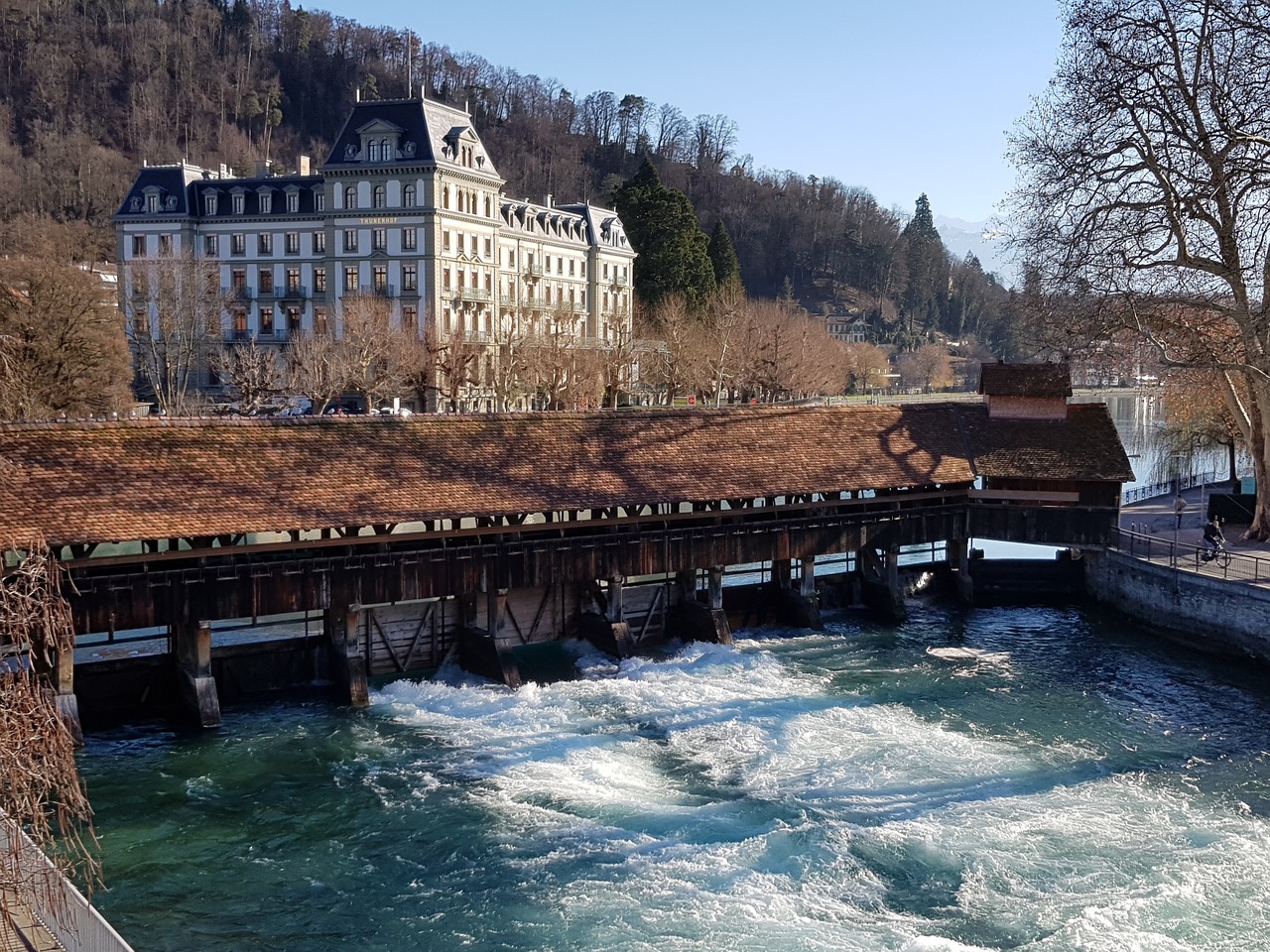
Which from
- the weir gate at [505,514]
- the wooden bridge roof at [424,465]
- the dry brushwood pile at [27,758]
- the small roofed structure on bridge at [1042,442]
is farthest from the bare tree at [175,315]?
the dry brushwood pile at [27,758]

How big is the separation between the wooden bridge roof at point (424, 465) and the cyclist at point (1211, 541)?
8.93 feet

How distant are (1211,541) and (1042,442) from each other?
5.19 metres

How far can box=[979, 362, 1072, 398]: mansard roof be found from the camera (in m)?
34.9

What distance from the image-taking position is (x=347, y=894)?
15781mm

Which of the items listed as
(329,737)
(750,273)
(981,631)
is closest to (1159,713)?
(981,631)

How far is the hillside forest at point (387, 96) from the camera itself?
399ft

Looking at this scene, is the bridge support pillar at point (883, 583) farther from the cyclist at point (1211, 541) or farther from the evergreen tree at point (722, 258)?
the evergreen tree at point (722, 258)

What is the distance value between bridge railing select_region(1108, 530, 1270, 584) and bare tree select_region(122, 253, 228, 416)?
33988mm

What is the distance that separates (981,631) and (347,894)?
1887 cm

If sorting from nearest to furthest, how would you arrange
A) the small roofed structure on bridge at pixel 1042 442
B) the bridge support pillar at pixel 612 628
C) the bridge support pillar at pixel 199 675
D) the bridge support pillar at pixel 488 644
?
the bridge support pillar at pixel 199 675 → the bridge support pillar at pixel 488 644 → the bridge support pillar at pixel 612 628 → the small roofed structure on bridge at pixel 1042 442

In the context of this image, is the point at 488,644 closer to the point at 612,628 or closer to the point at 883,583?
the point at 612,628

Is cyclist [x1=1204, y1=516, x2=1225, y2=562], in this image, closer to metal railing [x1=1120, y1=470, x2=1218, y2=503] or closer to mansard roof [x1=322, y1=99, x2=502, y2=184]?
metal railing [x1=1120, y1=470, x2=1218, y2=503]

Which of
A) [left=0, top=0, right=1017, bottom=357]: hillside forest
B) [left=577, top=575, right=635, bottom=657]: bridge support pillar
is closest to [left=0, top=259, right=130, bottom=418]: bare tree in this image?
[left=577, top=575, right=635, bottom=657]: bridge support pillar

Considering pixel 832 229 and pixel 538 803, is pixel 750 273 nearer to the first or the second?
pixel 832 229
